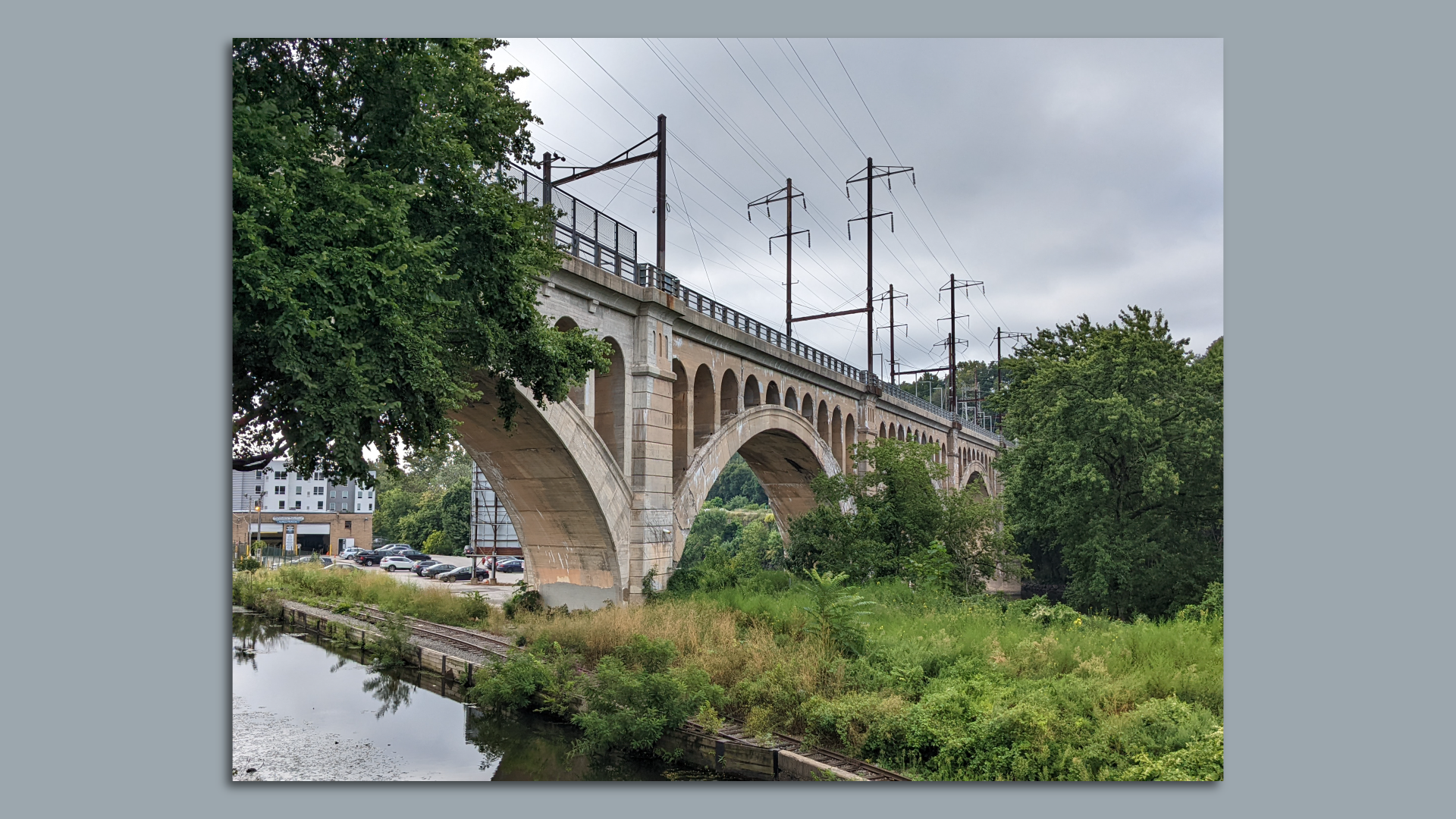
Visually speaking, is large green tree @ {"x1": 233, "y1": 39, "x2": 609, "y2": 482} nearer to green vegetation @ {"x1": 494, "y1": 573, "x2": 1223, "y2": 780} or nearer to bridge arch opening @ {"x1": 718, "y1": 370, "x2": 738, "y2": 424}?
green vegetation @ {"x1": 494, "y1": 573, "x2": 1223, "y2": 780}

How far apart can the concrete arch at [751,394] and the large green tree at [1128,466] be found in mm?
7597

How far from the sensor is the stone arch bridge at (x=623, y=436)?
58.3 feet

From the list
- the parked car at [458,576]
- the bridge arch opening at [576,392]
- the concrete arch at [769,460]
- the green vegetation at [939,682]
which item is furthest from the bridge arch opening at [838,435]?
the parked car at [458,576]

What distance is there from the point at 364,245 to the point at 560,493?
10.8 metres

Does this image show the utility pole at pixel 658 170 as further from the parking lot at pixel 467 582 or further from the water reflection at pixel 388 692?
the parking lot at pixel 467 582

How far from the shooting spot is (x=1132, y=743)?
960 cm

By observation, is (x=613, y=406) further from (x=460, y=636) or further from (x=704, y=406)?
(x=460, y=636)

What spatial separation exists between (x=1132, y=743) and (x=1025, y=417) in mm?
16914

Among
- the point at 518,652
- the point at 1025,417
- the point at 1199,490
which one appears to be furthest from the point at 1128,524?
the point at 518,652

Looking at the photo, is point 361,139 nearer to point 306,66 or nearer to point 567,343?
point 306,66

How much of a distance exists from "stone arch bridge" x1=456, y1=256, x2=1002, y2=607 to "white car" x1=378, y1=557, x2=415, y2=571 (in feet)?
85.5

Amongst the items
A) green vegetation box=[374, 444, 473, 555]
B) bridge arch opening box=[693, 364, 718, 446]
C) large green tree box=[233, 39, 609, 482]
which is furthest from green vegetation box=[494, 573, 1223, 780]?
green vegetation box=[374, 444, 473, 555]

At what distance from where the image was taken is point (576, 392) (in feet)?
61.0

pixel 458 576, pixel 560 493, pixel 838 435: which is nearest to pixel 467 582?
pixel 458 576
